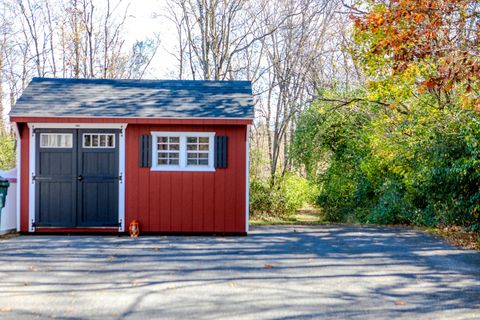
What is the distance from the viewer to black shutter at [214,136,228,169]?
10.8 m

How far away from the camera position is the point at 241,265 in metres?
7.73

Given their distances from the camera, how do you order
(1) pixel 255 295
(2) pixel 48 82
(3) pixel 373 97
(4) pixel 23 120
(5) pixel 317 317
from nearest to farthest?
(5) pixel 317 317 < (1) pixel 255 295 < (4) pixel 23 120 < (2) pixel 48 82 < (3) pixel 373 97

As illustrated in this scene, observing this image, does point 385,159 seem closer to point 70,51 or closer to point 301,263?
point 301,263

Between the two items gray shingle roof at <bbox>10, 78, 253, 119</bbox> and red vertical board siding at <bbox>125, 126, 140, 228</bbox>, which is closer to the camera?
gray shingle roof at <bbox>10, 78, 253, 119</bbox>

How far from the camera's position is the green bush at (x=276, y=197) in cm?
1888

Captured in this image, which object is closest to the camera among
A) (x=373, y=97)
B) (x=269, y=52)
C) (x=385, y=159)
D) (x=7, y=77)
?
(x=373, y=97)

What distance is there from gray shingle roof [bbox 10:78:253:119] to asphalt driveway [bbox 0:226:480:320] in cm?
244

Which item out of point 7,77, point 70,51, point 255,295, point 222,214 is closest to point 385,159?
point 222,214

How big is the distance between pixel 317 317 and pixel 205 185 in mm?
5928

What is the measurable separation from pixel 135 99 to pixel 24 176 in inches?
106

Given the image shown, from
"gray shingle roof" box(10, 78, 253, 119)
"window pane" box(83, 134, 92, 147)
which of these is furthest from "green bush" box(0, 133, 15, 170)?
"window pane" box(83, 134, 92, 147)

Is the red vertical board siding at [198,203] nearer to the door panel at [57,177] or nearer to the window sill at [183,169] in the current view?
the window sill at [183,169]

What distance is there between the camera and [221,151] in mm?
10789

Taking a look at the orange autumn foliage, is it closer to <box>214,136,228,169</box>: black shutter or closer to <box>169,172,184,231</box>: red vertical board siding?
<box>214,136,228,169</box>: black shutter
